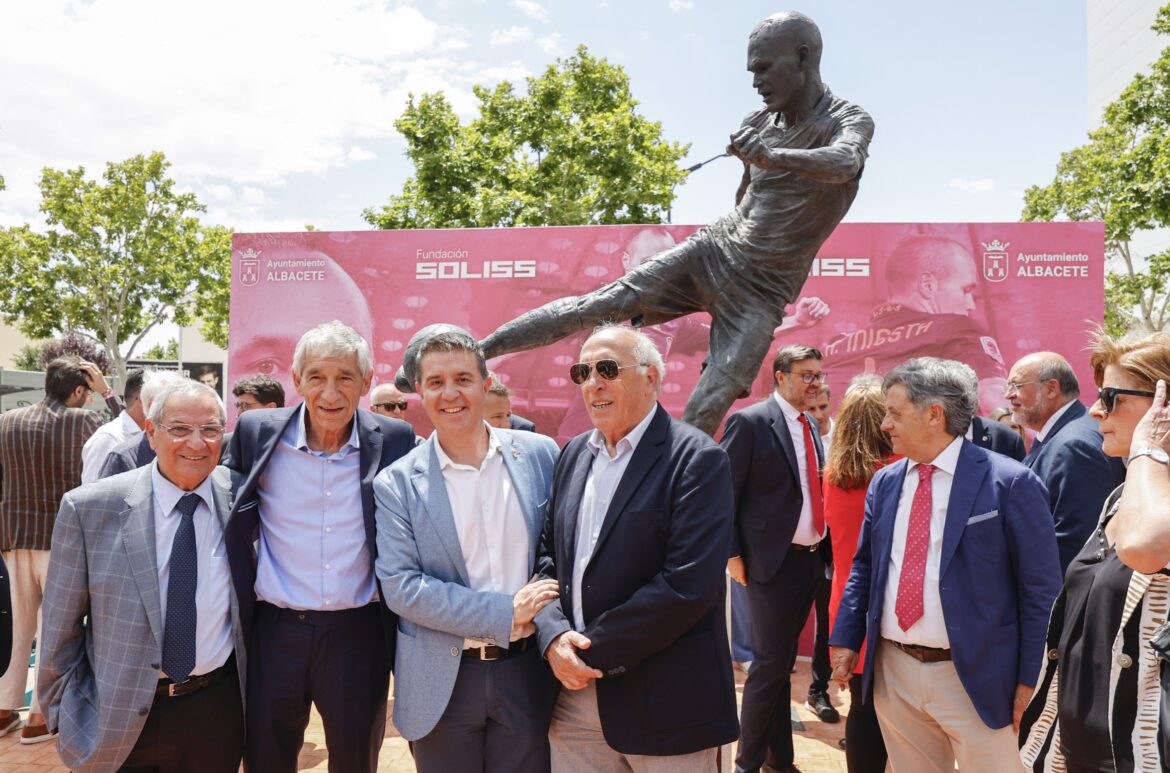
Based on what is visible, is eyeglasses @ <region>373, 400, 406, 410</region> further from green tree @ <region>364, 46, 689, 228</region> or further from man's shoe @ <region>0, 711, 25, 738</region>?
green tree @ <region>364, 46, 689, 228</region>

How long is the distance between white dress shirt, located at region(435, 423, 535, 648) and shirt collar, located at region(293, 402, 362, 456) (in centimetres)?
39

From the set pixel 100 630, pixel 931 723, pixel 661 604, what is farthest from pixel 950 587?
pixel 100 630

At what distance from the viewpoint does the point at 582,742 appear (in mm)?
2248

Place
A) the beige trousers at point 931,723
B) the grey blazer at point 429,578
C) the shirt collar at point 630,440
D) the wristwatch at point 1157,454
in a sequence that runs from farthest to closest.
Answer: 1. the beige trousers at point 931,723
2. the shirt collar at point 630,440
3. the grey blazer at point 429,578
4. the wristwatch at point 1157,454

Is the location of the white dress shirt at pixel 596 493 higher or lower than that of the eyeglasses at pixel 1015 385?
lower

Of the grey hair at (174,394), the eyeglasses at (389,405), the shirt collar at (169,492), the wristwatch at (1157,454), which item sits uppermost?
the eyeglasses at (389,405)

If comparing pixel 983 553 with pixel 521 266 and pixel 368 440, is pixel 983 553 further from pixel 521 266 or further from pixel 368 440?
pixel 521 266

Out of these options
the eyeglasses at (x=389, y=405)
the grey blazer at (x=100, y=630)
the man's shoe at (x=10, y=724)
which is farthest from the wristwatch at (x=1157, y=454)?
the man's shoe at (x=10, y=724)

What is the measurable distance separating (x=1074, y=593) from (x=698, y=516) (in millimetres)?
927

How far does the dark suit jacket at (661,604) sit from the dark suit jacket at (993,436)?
3.04m

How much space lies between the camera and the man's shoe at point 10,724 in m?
4.47

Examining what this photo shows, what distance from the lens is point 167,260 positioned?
22969 millimetres

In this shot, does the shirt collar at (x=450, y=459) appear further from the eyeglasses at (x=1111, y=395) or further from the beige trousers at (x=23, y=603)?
the beige trousers at (x=23, y=603)

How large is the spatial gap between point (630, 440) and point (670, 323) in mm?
7695
